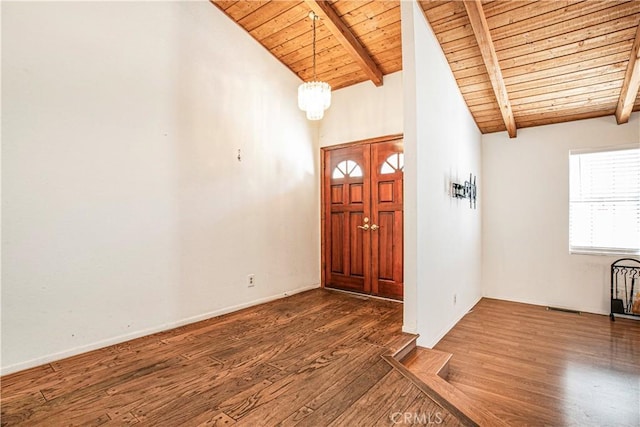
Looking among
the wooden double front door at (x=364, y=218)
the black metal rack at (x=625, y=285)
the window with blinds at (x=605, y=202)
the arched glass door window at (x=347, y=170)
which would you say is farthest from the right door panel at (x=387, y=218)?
the black metal rack at (x=625, y=285)

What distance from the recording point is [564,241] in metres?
4.15

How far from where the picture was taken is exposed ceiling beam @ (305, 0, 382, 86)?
9.73 feet

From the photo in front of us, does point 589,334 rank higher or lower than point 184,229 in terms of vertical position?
lower

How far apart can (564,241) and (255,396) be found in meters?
4.39

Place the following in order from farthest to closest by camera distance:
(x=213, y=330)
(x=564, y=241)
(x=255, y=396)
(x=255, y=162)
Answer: (x=564, y=241), (x=255, y=162), (x=213, y=330), (x=255, y=396)

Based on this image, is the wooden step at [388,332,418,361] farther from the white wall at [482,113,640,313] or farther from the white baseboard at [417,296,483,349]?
the white wall at [482,113,640,313]

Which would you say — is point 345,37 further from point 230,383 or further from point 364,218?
point 230,383

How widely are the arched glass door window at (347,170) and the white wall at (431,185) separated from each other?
48.0 inches

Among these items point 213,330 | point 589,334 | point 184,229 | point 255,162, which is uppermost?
point 255,162

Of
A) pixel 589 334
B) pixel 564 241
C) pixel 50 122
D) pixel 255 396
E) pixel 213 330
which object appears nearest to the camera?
pixel 255 396

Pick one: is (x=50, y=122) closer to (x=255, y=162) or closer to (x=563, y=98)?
(x=255, y=162)

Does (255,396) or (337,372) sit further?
(337,372)

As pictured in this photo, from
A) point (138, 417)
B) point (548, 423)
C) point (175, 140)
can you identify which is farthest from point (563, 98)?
point (138, 417)

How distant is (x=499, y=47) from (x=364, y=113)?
1.63 metres
